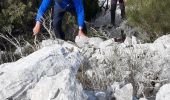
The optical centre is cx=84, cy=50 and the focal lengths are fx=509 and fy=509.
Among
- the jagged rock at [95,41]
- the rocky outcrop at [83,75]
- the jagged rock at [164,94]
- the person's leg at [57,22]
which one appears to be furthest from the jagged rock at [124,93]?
the person's leg at [57,22]

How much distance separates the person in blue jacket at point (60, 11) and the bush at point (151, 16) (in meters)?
1.06

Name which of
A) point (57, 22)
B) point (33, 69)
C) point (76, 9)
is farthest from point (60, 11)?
point (33, 69)

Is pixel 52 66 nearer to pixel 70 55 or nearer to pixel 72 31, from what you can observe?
pixel 70 55

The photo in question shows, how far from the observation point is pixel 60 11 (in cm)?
700

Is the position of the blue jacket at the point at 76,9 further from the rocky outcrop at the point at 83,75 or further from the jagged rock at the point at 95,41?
the rocky outcrop at the point at 83,75

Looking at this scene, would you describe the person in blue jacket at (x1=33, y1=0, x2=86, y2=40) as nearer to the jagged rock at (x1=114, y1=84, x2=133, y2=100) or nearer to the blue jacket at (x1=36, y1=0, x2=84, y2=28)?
the blue jacket at (x1=36, y1=0, x2=84, y2=28)

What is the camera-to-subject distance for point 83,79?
16.0ft

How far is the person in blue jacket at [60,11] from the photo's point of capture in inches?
257

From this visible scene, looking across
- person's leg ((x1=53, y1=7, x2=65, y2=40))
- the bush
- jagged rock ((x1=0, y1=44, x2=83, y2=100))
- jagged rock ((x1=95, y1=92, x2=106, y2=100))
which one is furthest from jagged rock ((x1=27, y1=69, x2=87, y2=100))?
the bush

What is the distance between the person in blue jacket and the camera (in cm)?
653

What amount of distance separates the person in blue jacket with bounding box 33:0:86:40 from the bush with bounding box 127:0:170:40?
3.47 feet

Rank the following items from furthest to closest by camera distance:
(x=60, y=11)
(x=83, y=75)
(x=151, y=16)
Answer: (x=151, y=16), (x=60, y=11), (x=83, y=75)

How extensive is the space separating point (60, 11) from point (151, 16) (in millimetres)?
1357

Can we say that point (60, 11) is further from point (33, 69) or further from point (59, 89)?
point (59, 89)
